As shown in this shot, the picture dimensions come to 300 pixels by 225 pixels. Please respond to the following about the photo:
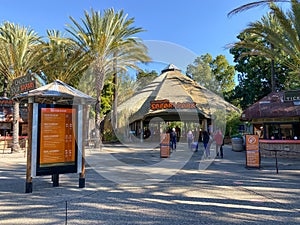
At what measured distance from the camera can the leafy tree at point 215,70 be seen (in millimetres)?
42859

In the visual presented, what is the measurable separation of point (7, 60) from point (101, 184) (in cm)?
1445

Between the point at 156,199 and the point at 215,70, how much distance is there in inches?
1648

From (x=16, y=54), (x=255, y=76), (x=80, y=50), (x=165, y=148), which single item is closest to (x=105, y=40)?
(x=80, y=50)

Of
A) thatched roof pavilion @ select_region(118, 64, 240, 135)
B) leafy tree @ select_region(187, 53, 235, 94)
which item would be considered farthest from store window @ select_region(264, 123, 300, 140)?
leafy tree @ select_region(187, 53, 235, 94)

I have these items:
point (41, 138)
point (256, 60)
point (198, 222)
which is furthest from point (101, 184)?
point (256, 60)

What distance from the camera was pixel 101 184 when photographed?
7551 mm

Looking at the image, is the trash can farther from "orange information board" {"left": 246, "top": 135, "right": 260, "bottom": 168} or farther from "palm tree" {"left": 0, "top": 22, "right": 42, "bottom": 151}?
"palm tree" {"left": 0, "top": 22, "right": 42, "bottom": 151}

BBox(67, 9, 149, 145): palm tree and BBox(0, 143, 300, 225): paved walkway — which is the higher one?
BBox(67, 9, 149, 145): palm tree

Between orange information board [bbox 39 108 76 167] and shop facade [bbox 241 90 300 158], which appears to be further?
shop facade [bbox 241 90 300 158]

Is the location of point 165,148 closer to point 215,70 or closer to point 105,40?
point 105,40

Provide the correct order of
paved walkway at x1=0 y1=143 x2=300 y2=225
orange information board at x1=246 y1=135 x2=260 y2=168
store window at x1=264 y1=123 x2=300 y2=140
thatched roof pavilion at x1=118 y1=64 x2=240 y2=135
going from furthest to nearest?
thatched roof pavilion at x1=118 y1=64 x2=240 y2=135, store window at x1=264 y1=123 x2=300 y2=140, orange information board at x1=246 y1=135 x2=260 y2=168, paved walkway at x1=0 y1=143 x2=300 y2=225

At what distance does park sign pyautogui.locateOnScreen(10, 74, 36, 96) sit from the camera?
13991 mm

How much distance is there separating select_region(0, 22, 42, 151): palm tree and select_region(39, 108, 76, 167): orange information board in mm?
12701

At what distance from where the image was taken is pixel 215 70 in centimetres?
4497
